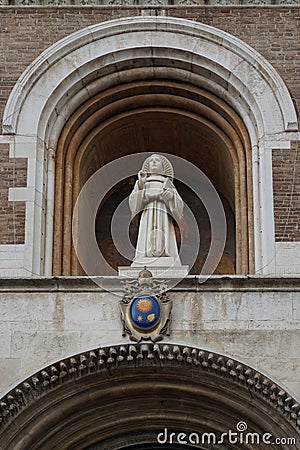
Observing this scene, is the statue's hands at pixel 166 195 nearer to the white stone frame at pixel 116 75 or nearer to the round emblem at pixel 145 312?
the white stone frame at pixel 116 75

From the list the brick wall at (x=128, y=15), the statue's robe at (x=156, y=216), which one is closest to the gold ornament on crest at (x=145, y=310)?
the statue's robe at (x=156, y=216)

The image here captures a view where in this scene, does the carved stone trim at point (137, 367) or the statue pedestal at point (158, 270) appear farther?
the statue pedestal at point (158, 270)

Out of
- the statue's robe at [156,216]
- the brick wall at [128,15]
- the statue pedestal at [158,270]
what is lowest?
the statue pedestal at [158,270]

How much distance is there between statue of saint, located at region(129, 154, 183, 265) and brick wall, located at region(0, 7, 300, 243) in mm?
1983

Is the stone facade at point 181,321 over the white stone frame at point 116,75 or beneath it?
beneath

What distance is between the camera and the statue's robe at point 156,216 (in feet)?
57.1

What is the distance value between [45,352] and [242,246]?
11.5ft

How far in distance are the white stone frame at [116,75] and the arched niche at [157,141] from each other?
18cm

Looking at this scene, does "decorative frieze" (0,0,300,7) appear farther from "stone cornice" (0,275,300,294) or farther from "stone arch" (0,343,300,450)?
"stone arch" (0,343,300,450)

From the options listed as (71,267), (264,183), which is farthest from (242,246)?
(71,267)

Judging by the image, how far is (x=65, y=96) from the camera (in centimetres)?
1870

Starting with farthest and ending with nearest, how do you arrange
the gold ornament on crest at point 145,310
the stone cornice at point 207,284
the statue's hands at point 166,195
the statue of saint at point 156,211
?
the statue's hands at point 166,195, the statue of saint at point 156,211, the stone cornice at point 207,284, the gold ornament on crest at point 145,310

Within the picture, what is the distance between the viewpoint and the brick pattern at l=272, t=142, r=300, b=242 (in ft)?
57.9

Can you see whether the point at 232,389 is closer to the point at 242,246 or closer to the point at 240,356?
the point at 240,356
